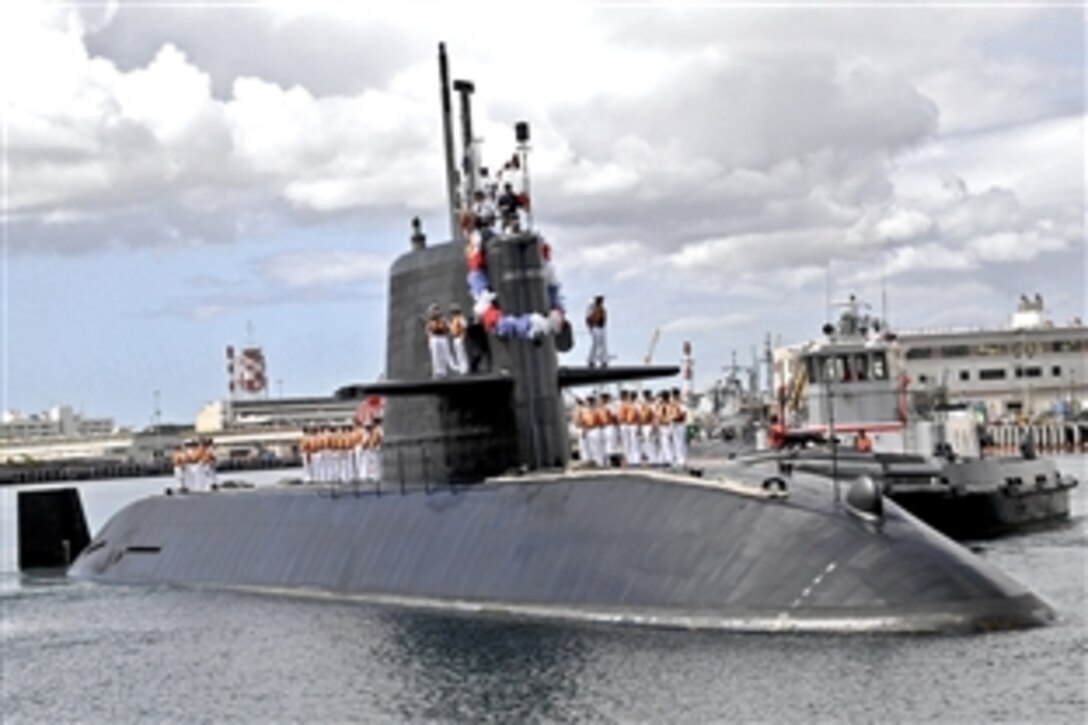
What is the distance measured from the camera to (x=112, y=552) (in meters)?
33.4

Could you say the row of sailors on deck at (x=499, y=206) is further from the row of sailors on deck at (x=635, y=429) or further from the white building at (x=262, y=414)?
the white building at (x=262, y=414)

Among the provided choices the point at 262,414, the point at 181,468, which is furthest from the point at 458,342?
the point at 262,414

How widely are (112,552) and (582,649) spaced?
17693 millimetres

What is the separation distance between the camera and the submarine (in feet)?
56.2

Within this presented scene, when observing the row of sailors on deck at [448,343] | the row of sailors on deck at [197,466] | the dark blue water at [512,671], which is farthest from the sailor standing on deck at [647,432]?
the row of sailors on deck at [197,466]

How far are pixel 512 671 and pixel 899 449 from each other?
81.9ft

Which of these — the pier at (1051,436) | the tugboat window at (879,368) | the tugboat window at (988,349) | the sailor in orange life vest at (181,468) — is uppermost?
the tugboat window at (988,349)

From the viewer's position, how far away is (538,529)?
816 inches

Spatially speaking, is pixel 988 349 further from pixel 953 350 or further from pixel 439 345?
pixel 439 345

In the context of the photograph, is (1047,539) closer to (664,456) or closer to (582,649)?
(664,456)

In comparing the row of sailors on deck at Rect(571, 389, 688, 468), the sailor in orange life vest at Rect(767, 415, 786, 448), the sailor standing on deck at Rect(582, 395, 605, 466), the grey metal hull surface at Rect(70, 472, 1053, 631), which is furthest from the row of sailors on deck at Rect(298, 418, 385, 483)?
the sailor in orange life vest at Rect(767, 415, 786, 448)

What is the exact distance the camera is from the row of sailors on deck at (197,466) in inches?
1382

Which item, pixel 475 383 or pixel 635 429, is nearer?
pixel 475 383

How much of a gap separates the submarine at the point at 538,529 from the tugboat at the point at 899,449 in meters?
9.63
